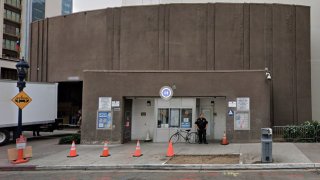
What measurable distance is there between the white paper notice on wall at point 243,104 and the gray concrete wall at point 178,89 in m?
0.18

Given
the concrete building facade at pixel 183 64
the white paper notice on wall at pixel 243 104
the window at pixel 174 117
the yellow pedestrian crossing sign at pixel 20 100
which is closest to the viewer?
the yellow pedestrian crossing sign at pixel 20 100

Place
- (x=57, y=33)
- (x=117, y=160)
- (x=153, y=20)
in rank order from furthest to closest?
1. (x=57, y=33)
2. (x=153, y=20)
3. (x=117, y=160)

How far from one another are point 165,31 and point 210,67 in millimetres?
4353

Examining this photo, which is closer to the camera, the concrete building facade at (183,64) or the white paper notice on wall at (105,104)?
the concrete building facade at (183,64)

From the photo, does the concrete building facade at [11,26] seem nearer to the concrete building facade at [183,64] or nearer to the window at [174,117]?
the concrete building facade at [183,64]

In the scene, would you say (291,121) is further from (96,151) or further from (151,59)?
(96,151)

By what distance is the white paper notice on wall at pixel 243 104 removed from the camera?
22.0 meters

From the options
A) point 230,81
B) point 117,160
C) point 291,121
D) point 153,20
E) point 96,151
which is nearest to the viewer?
point 117,160

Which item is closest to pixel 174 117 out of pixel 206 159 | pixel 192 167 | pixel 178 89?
pixel 178 89

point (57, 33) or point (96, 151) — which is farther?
point (57, 33)

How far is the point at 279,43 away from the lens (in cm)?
2969

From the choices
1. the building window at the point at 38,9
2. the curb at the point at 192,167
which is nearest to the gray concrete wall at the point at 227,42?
the curb at the point at 192,167

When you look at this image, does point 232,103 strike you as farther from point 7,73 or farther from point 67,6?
point 67,6

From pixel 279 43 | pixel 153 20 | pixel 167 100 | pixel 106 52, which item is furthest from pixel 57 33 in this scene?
pixel 279 43
